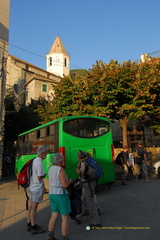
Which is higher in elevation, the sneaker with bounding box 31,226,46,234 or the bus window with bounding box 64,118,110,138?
the bus window with bounding box 64,118,110,138

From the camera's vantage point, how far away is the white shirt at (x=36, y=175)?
4109mm

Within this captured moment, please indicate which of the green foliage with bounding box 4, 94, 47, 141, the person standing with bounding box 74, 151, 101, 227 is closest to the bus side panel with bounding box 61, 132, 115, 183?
the person standing with bounding box 74, 151, 101, 227

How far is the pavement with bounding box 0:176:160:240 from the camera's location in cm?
388

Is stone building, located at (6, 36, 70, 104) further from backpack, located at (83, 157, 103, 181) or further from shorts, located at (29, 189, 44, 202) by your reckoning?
shorts, located at (29, 189, 44, 202)

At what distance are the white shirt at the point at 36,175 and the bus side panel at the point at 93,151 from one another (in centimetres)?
282

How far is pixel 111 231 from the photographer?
4.00 m

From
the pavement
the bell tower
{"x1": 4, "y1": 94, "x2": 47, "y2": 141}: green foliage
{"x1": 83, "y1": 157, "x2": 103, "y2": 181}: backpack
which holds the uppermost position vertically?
the bell tower

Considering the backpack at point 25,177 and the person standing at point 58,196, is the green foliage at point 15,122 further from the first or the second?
the person standing at point 58,196

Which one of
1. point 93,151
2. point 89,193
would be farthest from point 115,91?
point 89,193

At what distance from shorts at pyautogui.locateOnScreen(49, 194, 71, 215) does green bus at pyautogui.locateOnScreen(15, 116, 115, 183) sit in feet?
10.9

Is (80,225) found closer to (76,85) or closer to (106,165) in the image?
(106,165)

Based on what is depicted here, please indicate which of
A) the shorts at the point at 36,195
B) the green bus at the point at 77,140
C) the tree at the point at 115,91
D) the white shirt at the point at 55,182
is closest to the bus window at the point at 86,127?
the green bus at the point at 77,140

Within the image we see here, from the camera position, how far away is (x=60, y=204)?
3488mm

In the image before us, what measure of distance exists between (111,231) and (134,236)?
48 centimetres
